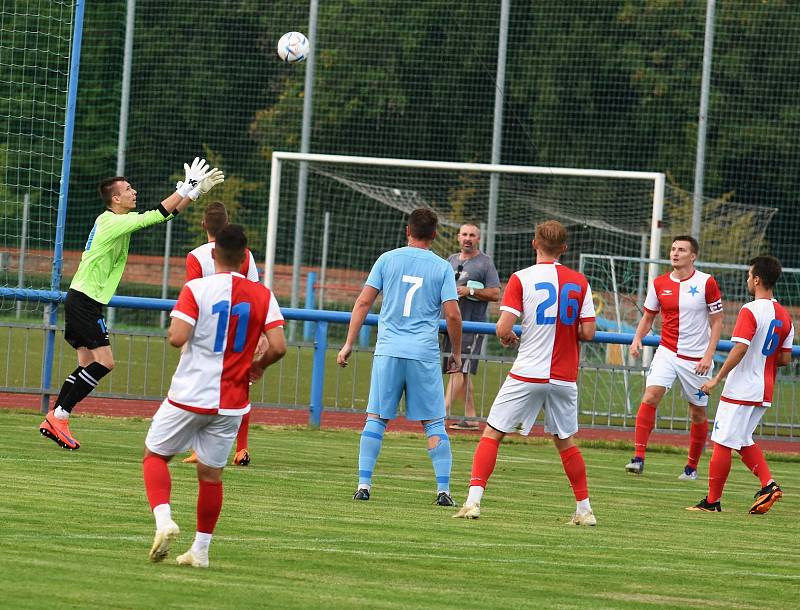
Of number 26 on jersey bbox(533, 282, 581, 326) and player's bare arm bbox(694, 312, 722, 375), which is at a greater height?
number 26 on jersey bbox(533, 282, 581, 326)

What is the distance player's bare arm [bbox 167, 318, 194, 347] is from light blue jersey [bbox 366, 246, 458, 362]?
3.22 m

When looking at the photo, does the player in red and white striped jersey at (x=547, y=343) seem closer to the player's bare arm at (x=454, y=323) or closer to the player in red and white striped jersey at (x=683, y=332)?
the player's bare arm at (x=454, y=323)

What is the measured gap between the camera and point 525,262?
32.2 m

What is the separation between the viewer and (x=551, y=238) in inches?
364

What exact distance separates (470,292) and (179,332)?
925 centimetres

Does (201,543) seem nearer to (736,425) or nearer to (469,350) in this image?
(736,425)

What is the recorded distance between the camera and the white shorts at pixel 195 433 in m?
6.82

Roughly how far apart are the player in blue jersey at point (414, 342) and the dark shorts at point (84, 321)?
9.97 feet

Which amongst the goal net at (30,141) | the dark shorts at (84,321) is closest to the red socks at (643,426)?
the dark shorts at (84,321)

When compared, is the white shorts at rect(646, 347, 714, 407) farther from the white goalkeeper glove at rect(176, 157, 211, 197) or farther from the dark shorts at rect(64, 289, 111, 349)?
the dark shorts at rect(64, 289, 111, 349)

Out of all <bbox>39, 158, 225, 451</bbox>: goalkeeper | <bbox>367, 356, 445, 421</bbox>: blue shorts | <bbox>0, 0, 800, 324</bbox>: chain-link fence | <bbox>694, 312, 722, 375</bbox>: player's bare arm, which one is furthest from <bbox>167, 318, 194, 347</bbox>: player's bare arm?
<bbox>0, 0, 800, 324</bbox>: chain-link fence

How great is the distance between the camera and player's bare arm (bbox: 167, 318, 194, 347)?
22.0 feet

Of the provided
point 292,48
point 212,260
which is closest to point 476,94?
point 292,48

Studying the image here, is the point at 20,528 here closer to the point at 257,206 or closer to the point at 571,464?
the point at 571,464
